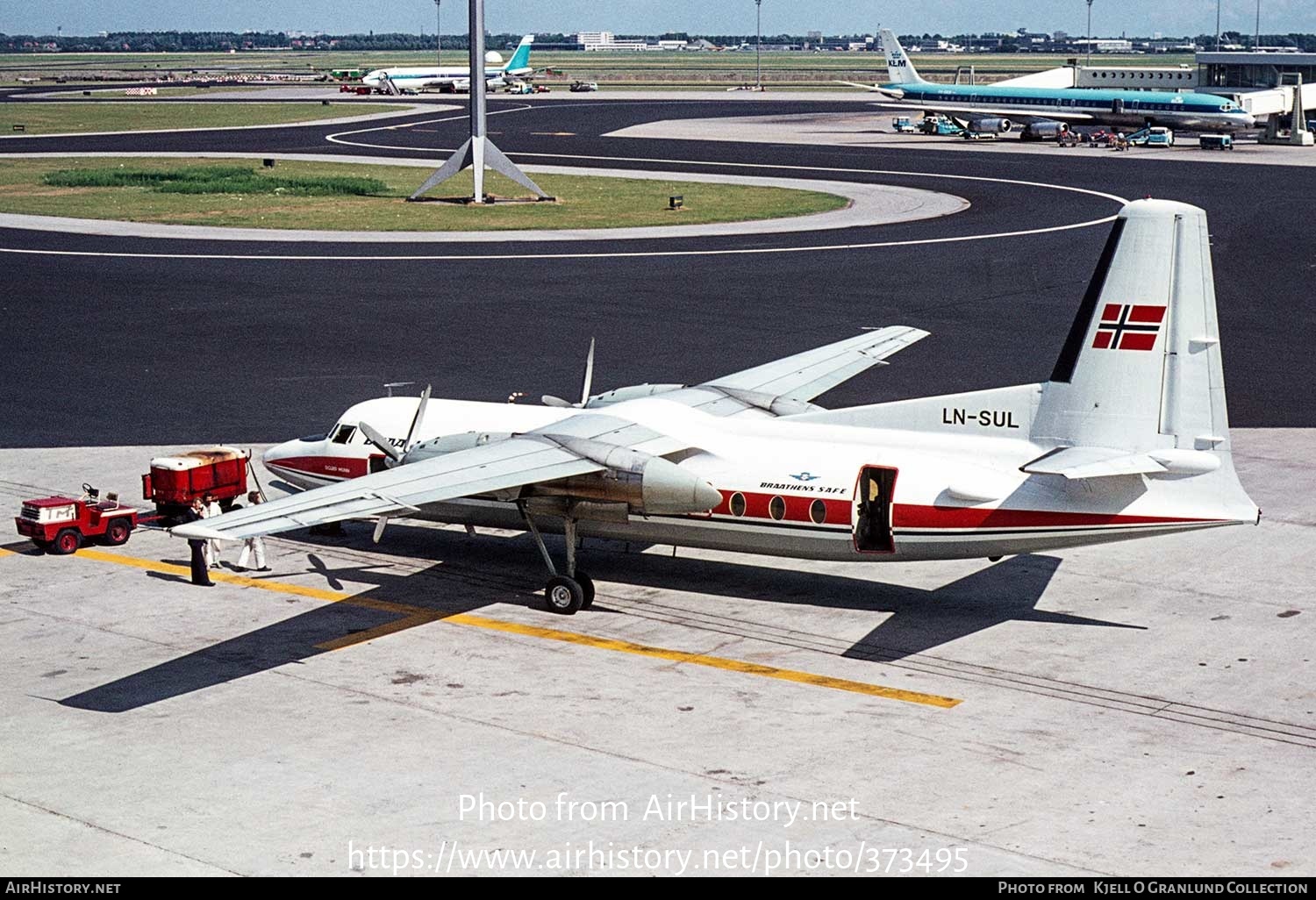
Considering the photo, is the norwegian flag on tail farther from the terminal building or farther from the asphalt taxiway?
the terminal building

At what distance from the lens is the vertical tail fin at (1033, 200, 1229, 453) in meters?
22.4

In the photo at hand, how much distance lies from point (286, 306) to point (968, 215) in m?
37.6

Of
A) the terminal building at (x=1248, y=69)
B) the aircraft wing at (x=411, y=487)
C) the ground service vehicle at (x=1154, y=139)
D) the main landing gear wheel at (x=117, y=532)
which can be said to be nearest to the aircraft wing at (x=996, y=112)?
the ground service vehicle at (x=1154, y=139)

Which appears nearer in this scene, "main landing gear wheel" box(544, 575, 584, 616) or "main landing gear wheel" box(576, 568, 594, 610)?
"main landing gear wheel" box(544, 575, 584, 616)

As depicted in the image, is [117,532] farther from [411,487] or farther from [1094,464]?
[1094,464]

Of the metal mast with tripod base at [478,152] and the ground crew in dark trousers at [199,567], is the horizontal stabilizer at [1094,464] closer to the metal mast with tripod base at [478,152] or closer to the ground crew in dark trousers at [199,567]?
the ground crew in dark trousers at [199,567]

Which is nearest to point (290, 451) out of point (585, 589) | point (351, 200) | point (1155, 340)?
point (585, 589)

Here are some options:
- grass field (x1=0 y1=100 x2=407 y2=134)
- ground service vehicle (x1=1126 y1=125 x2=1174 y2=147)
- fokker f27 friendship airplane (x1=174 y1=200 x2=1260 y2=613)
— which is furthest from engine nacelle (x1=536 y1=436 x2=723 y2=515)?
grass field (x1=0 y1=100 x2=407 y2=134)

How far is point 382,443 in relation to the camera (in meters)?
26.2

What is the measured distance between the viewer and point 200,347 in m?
45.2

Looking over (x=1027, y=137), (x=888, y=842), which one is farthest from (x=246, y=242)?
(x=1027, y=137)

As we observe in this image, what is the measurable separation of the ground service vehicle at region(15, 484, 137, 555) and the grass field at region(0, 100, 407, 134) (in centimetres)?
10893

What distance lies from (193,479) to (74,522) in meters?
2.22

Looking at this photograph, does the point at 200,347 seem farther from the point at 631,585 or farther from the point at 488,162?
the point at 488,162
